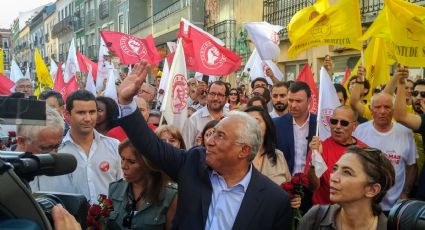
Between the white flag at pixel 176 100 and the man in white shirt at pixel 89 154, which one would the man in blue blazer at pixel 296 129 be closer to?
the white flag at pixel 176 100

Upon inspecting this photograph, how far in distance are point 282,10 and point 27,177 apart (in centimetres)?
1456

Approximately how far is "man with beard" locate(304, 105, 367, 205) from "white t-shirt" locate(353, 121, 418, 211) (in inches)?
14.8

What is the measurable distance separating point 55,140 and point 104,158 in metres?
0.81

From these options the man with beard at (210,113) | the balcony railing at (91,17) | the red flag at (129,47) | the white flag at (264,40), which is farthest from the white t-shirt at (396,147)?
the balcony railing at (91,17)

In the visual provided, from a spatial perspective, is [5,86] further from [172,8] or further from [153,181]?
[172,8]

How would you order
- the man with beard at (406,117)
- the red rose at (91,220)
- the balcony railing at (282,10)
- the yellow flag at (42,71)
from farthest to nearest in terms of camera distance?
the balcony railing at (282,10), the yellow flag at (42,71), the man with beard at (406,117), the red rose at (91,220)

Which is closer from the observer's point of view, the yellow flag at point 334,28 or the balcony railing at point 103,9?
the yellow flag at point 334,28

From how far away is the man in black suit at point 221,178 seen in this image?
→ 2777mm

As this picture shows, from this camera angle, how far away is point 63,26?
5406cm

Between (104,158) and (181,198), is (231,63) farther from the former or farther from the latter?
(181,198)

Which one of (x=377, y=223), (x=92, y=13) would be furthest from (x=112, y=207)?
(x=92, y=13)

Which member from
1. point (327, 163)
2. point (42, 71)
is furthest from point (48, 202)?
point (42, 71)

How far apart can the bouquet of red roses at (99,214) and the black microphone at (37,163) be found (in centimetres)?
129

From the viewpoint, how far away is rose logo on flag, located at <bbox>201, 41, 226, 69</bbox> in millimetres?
8414
